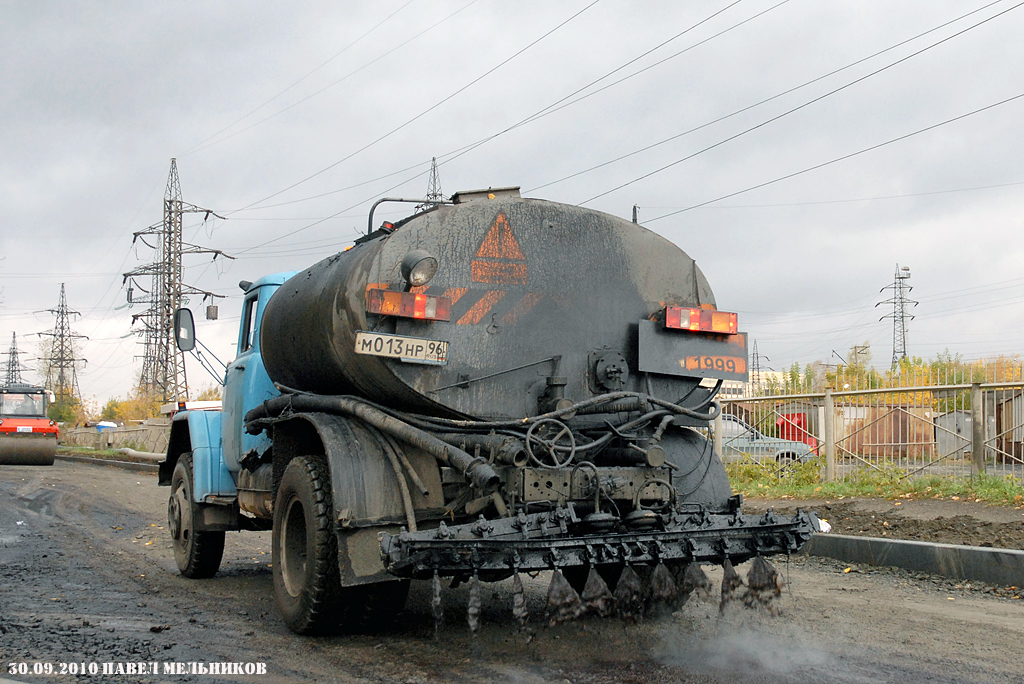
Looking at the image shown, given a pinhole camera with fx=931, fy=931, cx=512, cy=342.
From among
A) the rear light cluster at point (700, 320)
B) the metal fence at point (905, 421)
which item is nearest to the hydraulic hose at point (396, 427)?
the rear light cluster at point (700, 320)

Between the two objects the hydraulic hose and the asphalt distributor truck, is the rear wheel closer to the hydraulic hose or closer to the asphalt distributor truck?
the asphalt distributor truck

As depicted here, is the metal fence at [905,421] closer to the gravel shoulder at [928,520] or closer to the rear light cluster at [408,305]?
the gravel shoulder at [928,520]

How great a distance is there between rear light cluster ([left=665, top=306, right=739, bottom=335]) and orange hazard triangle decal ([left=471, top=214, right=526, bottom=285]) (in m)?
0.97

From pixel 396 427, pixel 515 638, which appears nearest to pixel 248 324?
pixel 396 427

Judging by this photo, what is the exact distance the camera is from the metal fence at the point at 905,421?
10.9 metres

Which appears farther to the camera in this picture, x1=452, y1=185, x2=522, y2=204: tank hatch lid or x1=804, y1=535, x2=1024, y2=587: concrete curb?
x1=804, y1=535, x2=1024, y2=587: concrete curb

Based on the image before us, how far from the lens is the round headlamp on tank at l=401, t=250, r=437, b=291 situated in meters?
5.04

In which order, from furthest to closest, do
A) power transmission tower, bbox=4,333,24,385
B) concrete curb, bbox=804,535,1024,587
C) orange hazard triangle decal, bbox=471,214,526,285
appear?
power transmission tower, bbox=4,333,24,385
concrete curb, bbox=804,535,1024,587
orange hazard triangle decal, bbox=471,214,526,285

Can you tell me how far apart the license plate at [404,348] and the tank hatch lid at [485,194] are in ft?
2.99

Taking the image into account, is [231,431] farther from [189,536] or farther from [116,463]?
[116,463]

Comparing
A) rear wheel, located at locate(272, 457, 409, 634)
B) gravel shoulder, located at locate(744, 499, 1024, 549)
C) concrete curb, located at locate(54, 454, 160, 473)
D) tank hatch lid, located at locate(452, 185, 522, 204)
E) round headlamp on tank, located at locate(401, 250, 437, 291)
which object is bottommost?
concrete curb, located at locate(54, 454, 160, 473)

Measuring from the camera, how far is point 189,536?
7.84 metres

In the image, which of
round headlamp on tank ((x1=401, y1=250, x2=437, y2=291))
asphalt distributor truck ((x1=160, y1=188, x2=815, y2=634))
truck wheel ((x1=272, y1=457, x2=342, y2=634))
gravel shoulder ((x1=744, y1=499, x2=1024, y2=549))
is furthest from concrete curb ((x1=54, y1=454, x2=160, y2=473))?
round headlamp on tank ((x1=401, y1=250, x2=437, y2=291))

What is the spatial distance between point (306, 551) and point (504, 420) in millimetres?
1388
